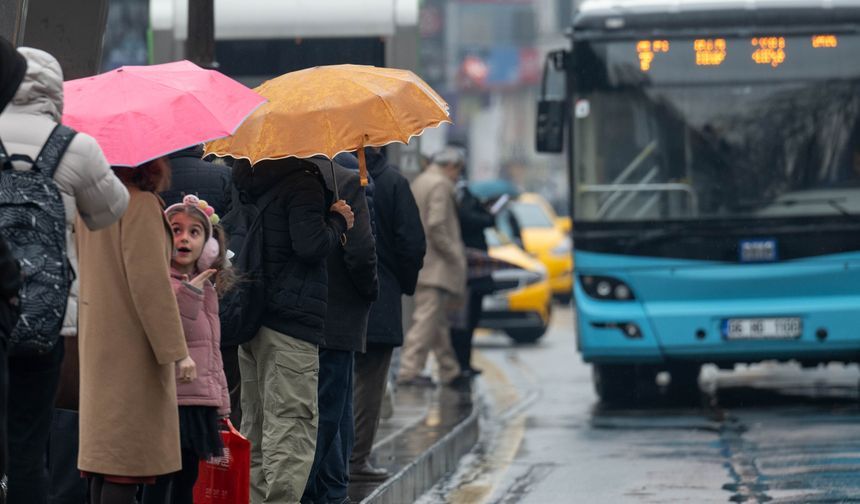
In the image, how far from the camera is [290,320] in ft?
23.3

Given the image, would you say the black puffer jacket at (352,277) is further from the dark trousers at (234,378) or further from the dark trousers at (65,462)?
the dark trousers at (65,462)

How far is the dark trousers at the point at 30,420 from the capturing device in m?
5.39

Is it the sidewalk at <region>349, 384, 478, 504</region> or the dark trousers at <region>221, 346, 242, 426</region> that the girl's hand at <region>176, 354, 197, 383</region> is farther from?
the sidewalk at <region>349, 384, 478, 504</region>

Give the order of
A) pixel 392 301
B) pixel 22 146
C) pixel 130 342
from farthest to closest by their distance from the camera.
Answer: pixel 392 301 < pixel 130 342 < pixel 22 146

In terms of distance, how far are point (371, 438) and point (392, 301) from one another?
690 mm

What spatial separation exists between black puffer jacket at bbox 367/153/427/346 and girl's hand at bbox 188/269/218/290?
2.36 metres

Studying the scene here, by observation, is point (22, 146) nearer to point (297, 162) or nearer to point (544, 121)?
point (297, 162)

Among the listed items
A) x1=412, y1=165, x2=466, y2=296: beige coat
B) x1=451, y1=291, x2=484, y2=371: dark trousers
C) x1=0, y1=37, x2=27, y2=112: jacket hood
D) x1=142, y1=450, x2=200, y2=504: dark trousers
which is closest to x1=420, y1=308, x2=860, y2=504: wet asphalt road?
x1=451, y1=291, x2=484, y2=371: dark trousers

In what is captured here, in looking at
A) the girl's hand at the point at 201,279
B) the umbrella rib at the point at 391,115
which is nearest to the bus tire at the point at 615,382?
the umbrella rib at the point at 391,115

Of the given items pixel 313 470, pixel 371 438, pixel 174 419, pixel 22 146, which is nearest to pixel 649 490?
pixel 371 438

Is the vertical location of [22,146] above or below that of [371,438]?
above

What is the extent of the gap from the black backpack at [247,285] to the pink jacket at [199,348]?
567 millimetres

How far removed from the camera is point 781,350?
1259cm

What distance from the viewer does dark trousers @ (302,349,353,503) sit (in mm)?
7625
